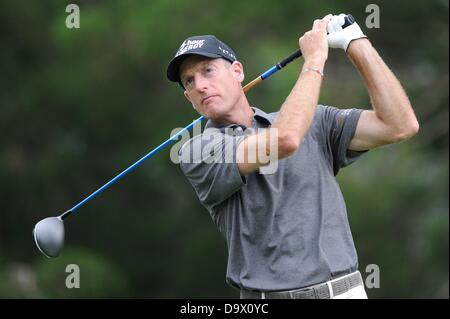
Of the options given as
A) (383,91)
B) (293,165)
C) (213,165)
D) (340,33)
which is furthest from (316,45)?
(213,165)

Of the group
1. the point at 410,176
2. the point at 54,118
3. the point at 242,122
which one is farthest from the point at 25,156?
the point at 242,122

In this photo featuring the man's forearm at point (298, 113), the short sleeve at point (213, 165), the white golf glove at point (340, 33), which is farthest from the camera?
the white golf glove at point (340, 33)

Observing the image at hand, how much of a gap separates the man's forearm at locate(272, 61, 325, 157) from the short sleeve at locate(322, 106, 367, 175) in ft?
0.81

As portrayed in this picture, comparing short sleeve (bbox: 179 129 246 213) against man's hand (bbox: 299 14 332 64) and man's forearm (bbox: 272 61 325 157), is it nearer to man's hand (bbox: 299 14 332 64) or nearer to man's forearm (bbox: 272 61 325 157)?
Result: man's forearm (bbox: 272 61 325 157)

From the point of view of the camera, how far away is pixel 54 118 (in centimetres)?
980

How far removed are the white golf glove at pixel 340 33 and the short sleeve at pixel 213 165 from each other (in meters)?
0.45

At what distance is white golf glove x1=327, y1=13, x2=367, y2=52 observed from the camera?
11.4ft

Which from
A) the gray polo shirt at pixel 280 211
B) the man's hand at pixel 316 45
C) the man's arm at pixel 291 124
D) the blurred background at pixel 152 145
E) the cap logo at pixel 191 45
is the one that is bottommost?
the gray polo shirt at pixel 280 211

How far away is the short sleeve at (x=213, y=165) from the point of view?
3.34 metres

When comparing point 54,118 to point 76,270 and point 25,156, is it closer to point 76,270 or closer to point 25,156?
point 25,156

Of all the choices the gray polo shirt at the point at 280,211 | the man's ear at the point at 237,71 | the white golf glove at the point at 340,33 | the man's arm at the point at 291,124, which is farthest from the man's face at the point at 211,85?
the white golf glove at the point at 340,33

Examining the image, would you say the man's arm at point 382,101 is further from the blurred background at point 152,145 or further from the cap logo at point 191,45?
the blurred background at point 152,145

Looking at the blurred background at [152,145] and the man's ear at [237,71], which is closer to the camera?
the man's ear at [237,71]

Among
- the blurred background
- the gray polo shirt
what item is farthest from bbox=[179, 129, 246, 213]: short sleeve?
the blurred background
